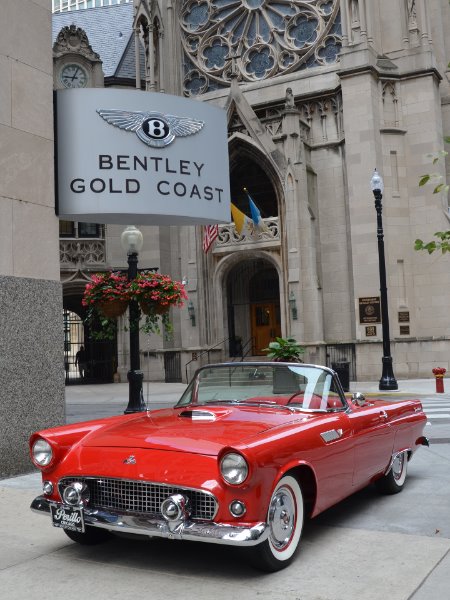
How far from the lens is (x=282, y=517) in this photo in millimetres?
4715

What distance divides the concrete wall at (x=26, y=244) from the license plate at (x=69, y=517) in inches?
136

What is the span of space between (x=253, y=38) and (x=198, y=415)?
29649 mm

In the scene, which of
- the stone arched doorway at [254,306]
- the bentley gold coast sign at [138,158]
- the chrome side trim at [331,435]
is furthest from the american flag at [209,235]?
the chrome side trim at [331,435]

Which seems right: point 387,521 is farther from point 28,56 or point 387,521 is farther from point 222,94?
point 222,94

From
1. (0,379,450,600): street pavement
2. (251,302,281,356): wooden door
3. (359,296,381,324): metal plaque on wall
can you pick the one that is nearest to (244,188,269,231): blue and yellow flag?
(251,302,281,356): wooden door

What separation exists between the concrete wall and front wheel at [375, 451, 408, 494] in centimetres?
414

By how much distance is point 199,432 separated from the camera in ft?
16.4

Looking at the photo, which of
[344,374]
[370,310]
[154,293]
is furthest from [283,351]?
[370,310]

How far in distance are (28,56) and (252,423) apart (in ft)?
20.1

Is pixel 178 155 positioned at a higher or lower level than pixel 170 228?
lower

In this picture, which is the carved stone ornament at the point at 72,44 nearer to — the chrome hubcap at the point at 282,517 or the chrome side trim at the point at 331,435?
the chrome side trim at the point at 331,435

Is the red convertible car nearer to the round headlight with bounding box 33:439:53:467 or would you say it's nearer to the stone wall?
the round headlight with bounding box 33:439:53:467

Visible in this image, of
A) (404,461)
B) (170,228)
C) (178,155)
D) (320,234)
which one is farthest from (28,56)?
(170,228)

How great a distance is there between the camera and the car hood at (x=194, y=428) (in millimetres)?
4738
